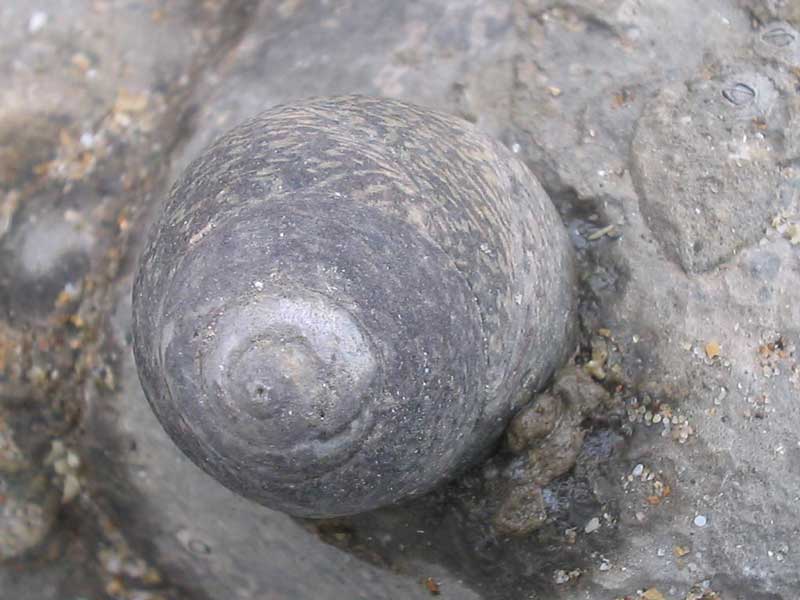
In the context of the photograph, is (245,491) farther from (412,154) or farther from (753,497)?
(753,497)

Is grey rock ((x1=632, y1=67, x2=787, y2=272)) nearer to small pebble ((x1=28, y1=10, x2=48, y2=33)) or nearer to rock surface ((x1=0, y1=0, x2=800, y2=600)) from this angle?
rock surface ((x1=0, y1=0, x2=800, y2=600))

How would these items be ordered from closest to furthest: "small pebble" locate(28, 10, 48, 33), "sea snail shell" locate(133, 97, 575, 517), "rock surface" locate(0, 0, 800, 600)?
"sea snail shell" locate(133, 97, 575, 517), "rock surface" locate(0, 0, 800, 600), "small pebble" locate(28, 10, 48, 33)

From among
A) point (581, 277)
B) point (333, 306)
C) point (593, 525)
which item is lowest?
point (593, 525)

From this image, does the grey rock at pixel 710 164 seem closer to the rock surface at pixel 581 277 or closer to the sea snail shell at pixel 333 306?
the rock surface at pixel 581 277

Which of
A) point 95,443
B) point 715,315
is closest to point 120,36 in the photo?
point 95,443

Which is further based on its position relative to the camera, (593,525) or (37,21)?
(37,21)

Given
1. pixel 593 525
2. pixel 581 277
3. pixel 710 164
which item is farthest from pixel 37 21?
pixel 593 525

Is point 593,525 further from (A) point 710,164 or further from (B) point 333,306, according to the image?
(B) point 333,306

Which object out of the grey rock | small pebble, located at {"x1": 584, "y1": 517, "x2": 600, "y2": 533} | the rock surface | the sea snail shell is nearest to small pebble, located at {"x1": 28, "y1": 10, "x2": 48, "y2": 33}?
the rock surface
